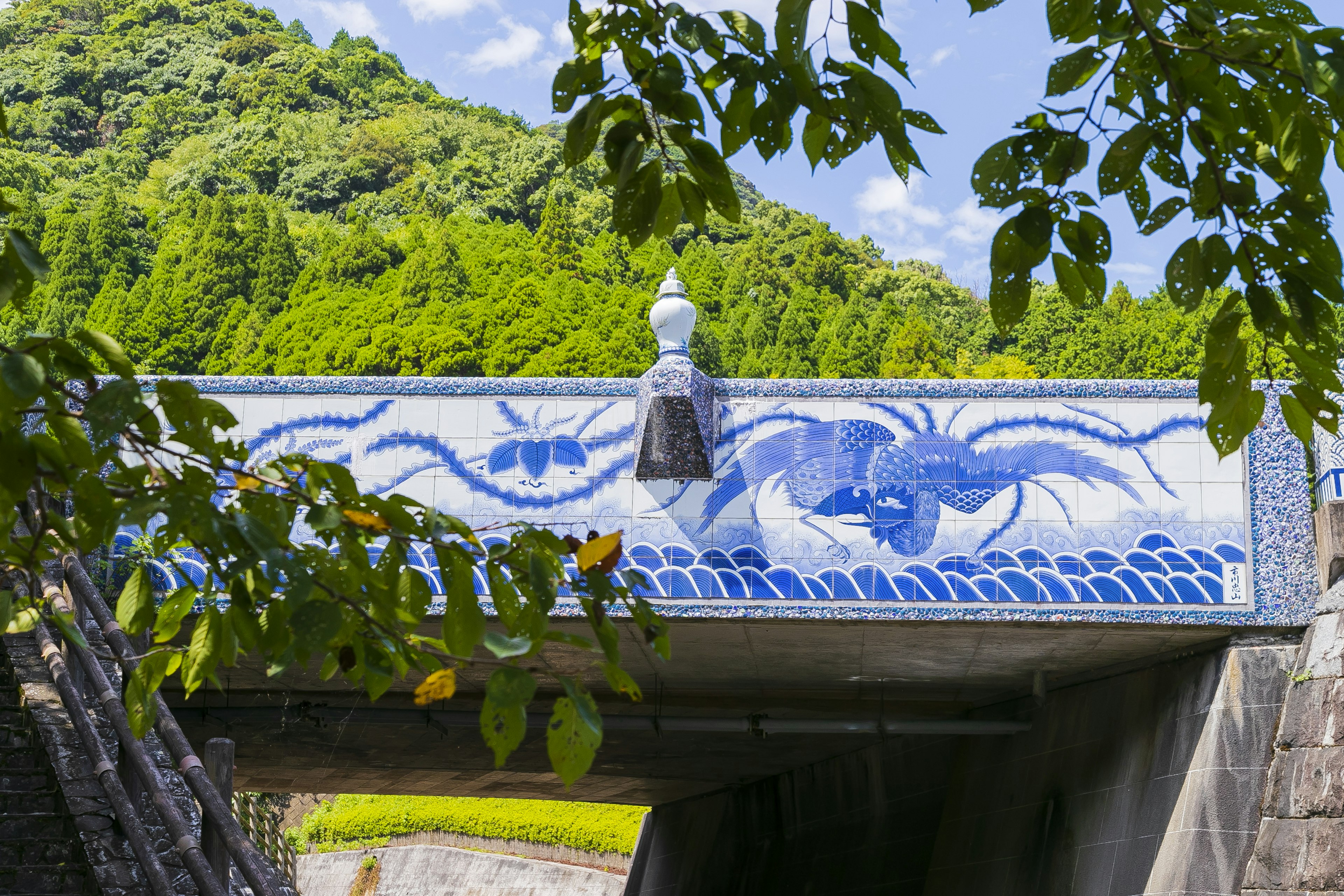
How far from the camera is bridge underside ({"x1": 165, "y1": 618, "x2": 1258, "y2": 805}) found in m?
9.16

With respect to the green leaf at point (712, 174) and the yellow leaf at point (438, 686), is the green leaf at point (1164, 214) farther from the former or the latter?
the yellow leaf at point (438, 686)

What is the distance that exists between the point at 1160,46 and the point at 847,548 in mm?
6200

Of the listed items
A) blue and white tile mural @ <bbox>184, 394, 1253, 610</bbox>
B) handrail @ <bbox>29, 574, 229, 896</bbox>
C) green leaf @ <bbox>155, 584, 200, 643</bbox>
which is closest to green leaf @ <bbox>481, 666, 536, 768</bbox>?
green leaf @ <bbox>155, 584, 200, 643</bbox>

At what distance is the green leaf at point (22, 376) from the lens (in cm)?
216

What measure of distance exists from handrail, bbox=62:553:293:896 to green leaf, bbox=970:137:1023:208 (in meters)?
3.27

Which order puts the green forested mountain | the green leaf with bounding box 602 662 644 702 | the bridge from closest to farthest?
1. the green leaf with bounding box 602 662 644 702
2. the bridge
3. the green forested mountain

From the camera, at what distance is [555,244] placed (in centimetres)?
3731

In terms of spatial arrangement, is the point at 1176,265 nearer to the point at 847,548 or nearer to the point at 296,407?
the point at 847,548

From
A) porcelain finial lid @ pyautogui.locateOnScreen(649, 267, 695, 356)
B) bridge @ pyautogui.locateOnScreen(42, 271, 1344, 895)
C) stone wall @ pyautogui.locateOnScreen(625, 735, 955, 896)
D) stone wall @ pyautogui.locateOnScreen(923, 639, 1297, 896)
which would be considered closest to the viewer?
stone wall @ pyautogui.locateOnScreen(923, 639, 1297, 896)

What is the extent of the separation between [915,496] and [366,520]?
653cm

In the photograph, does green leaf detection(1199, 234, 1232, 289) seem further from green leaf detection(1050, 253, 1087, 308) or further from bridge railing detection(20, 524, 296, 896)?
bridge railing detection(20, 524, 296, 896)

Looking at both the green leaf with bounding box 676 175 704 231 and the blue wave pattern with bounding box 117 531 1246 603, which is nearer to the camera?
the green leaf with bounding box 676 175 704 231

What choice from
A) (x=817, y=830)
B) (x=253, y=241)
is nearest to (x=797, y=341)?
(x=253, y=241)

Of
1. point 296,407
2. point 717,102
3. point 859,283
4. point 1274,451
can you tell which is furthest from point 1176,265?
point 859,283
